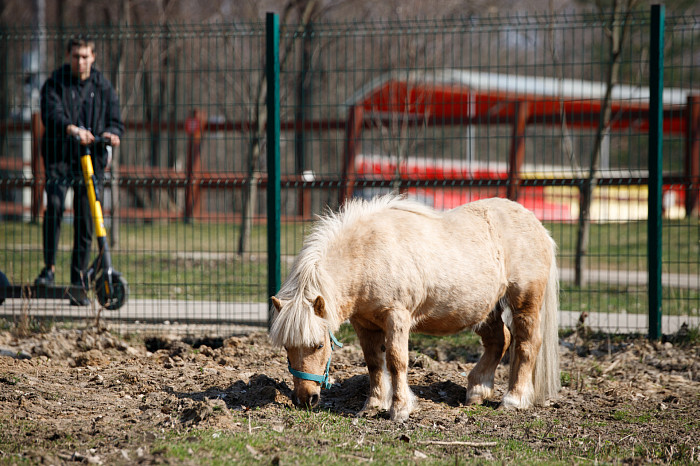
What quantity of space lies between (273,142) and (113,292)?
2182mm

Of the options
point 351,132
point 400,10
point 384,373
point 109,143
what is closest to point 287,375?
point 384,373

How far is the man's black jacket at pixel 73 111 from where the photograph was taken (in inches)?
280

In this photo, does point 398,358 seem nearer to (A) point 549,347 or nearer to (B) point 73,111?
(A) point 549,347

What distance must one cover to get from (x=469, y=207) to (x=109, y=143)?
12.8 ft

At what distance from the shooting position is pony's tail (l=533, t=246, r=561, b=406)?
206 inches

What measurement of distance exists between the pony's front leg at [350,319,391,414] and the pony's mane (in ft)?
1.77

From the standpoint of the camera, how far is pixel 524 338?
5176 millimetres

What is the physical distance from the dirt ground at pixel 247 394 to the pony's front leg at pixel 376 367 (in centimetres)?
13

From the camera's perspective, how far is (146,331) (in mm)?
6926

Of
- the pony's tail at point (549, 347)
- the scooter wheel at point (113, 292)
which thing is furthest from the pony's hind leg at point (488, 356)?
the scooter wheel at point (113, 292)

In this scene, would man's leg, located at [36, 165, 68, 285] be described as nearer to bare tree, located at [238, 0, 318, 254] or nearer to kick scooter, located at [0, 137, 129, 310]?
kick scooter, located at [0, 137, 129, 310]

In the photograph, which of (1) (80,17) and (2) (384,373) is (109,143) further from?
(1) (80,17)

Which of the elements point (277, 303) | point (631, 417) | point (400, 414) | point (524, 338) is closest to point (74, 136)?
point (277, 303)

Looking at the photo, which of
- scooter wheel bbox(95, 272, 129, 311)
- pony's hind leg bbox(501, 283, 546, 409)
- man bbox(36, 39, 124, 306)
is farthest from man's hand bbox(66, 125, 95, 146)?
pony's hind leg bbox(501, 283, 546, 409)
